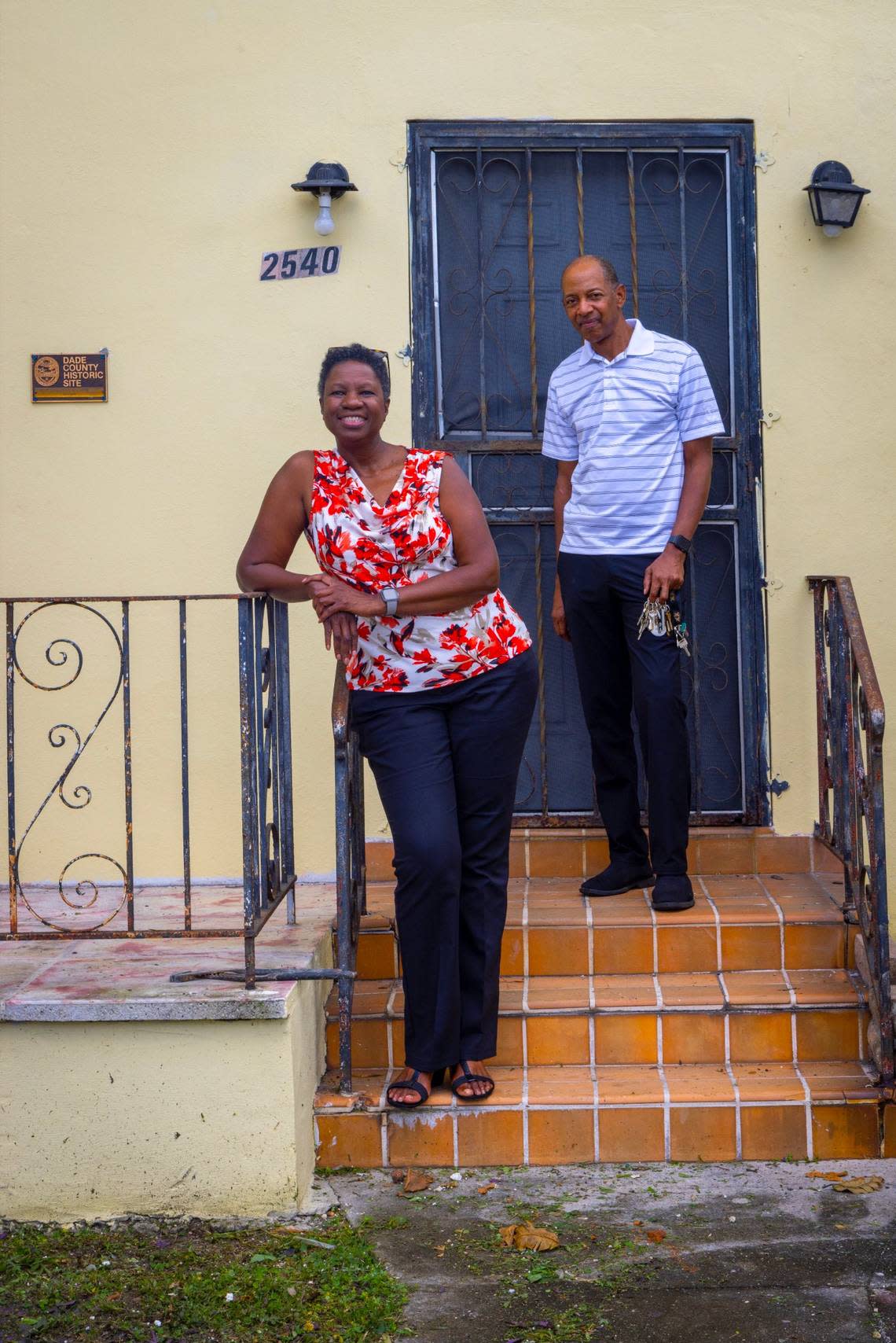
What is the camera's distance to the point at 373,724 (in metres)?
3.79

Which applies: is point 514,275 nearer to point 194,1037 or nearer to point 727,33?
point 727,33

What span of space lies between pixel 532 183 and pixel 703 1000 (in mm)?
2795

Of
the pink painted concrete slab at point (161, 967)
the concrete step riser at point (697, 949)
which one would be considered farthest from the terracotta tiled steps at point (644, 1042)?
the pink painted concrete slab at point (161, 967)

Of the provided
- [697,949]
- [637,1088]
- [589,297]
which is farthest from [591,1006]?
[589,297]

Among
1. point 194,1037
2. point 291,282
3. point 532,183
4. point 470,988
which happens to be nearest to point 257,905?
point 194,1037

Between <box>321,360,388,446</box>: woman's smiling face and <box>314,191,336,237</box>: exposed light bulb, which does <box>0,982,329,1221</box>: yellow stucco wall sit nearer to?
<box>321,360,388,446</box>: woman's smiling face

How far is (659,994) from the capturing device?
412 cm

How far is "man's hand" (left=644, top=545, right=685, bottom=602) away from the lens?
4336 mm

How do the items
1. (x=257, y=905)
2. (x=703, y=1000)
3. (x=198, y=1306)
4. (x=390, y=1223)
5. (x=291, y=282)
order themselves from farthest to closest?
(x=291, y=282) < (x=703, y=1000) < (x=257, y=905) < (x=390, y=1223) < (x=198, y=1306)

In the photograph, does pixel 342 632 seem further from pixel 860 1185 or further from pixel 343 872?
pixel 860 1185

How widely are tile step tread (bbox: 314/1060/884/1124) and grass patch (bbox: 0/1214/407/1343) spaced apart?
385 millimetres

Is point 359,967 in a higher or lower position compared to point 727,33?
lower

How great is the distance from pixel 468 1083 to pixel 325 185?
9.45 feet

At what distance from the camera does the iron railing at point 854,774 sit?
3828 millimetres
